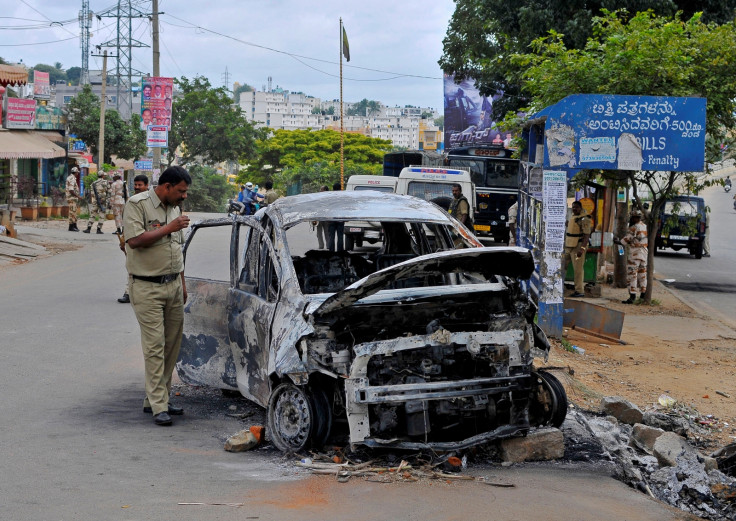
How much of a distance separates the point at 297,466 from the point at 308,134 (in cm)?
8277

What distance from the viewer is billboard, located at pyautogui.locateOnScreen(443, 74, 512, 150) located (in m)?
52.8

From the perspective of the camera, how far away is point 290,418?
19.7 feet

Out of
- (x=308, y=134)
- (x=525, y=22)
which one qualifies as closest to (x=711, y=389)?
(x=525, y=22)

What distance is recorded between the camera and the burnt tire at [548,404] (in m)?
6.37

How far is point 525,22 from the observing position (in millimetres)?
22969

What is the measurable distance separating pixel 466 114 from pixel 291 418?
48.3 metres

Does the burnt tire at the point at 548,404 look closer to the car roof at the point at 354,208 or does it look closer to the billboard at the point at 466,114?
the car roof at the point at 354,208

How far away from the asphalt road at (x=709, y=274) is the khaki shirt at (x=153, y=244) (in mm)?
12638

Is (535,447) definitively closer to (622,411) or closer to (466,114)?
(622,411)

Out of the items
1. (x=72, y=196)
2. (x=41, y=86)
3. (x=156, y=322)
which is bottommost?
(x=156, y=322)

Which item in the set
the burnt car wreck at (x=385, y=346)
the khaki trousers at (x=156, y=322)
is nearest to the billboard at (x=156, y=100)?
the khaki trousers at (x=156, y=322)

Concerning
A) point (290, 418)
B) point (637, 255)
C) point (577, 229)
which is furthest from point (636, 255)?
point (290, 418)

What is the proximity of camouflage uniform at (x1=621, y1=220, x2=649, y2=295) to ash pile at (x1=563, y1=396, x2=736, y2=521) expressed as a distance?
898 cm

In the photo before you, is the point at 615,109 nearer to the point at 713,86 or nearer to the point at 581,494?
the point at 713,86
